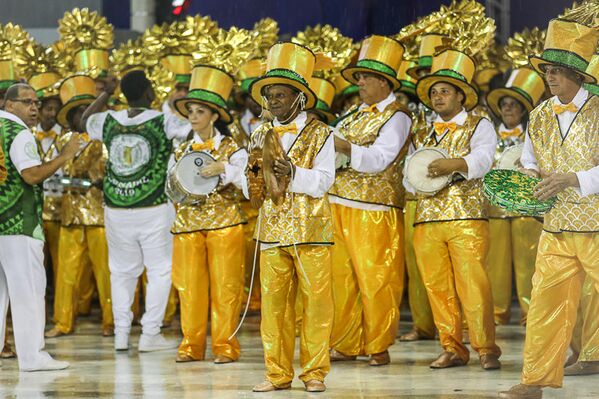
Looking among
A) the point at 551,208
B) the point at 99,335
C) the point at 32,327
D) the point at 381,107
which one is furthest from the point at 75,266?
the point at 551,208

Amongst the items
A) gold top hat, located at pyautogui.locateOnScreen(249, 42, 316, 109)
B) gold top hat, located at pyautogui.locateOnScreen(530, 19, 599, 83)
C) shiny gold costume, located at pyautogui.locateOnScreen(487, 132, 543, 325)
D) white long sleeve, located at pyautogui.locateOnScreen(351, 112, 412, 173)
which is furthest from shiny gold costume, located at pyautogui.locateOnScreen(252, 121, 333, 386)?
shiny gold costume, located at pyautogui.locateOnScreen(487, 132, 543, 325)

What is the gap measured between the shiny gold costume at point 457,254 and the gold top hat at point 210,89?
54.2 inches

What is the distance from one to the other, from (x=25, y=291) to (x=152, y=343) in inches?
46.7

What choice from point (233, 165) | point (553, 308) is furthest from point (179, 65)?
point (553, 308)

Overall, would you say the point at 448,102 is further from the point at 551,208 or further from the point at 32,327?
the point at 32,327

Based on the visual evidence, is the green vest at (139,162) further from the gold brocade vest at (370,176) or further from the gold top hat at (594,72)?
the gold top hat at (594,72)

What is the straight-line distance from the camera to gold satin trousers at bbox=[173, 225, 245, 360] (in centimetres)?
752

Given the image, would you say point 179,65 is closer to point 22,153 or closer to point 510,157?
point 22,153

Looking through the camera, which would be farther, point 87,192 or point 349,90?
point 349,90

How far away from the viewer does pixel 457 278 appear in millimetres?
7180

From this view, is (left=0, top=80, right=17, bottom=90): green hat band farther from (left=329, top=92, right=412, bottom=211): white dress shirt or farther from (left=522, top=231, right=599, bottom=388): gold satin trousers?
(left=522, top=231, right=599, bottom=388): gold satin trousers

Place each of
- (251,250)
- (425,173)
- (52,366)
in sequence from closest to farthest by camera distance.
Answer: (425,173), (52,366), (251,250)

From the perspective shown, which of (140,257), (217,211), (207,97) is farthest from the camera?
(140,257)

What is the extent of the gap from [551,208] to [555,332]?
601 millimetres
